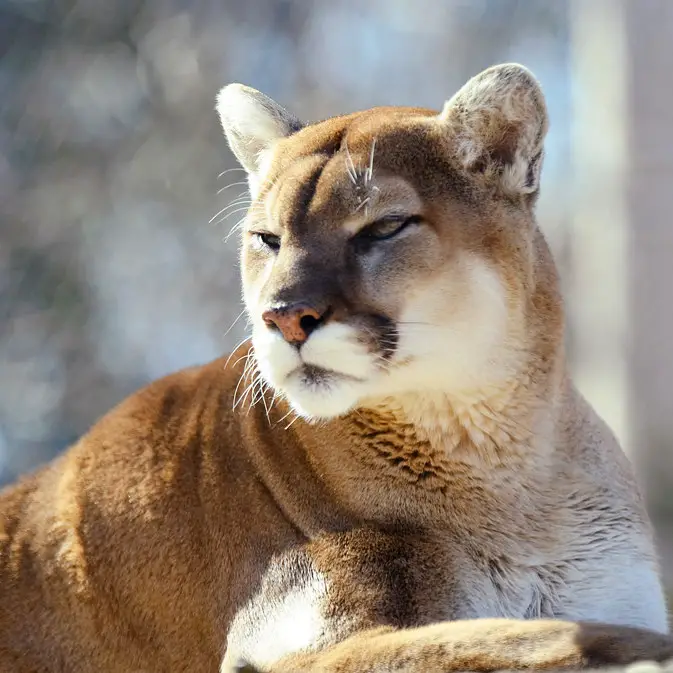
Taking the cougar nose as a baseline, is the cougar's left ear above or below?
above

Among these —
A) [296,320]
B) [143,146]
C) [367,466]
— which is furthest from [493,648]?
[143,146]

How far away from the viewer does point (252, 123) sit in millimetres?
2918

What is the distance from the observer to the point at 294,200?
2410 millimetres

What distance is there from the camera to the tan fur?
7.34 ft

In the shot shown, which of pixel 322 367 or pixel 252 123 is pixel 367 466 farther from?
pixel 252 123

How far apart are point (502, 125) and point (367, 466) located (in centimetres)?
86

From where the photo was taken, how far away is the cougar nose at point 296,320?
213cm

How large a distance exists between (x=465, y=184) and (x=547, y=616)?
983 millimetres

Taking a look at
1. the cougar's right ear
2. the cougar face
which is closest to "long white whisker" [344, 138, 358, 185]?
the cougar face

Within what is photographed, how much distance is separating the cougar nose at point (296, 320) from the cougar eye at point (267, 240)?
0.38 m

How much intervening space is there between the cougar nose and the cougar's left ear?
0.59 m

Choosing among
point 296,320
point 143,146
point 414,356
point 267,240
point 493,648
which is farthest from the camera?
point 143,146

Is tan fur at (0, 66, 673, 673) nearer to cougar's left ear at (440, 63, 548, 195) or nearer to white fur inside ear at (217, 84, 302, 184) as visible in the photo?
cougar's left ear at (440, 63, 548, 195)

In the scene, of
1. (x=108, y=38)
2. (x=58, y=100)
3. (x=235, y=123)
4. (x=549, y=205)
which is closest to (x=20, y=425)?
(x=58, y=100)
